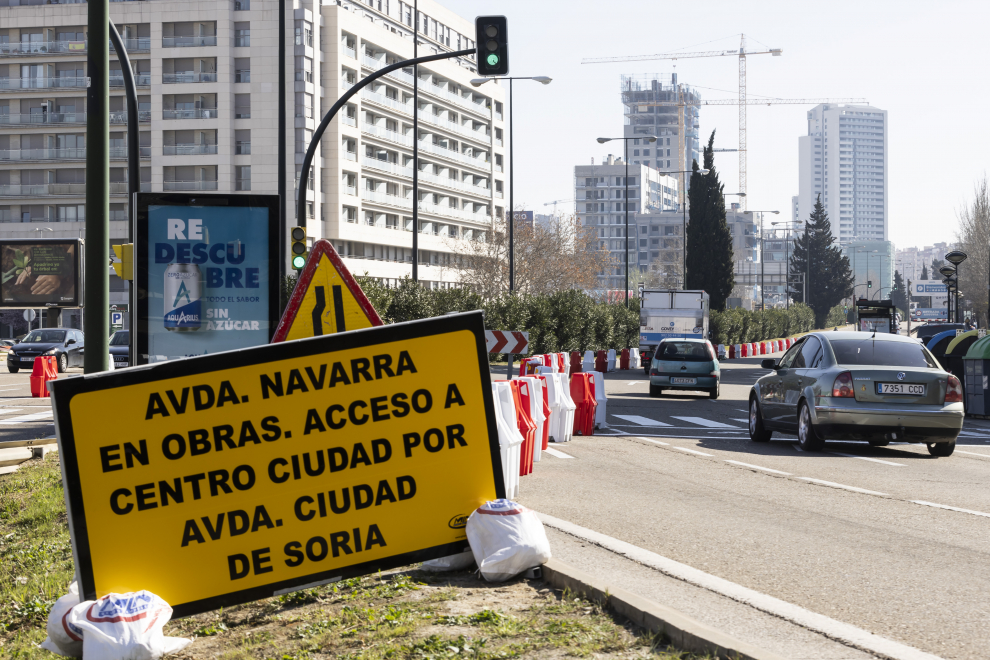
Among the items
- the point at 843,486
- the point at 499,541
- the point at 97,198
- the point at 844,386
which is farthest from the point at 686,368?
the point at 499,541

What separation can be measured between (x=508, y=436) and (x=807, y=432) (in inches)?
269

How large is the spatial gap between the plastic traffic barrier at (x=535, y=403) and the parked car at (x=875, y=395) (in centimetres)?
348

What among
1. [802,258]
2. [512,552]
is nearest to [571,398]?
[512,552]

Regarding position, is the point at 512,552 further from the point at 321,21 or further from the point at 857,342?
the point at 321,21

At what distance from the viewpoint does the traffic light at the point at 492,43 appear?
17125 mm

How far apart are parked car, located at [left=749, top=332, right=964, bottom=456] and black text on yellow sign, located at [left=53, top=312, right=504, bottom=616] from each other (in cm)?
882

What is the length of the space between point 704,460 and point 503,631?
29.0 ft

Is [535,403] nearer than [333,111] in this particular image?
Yes

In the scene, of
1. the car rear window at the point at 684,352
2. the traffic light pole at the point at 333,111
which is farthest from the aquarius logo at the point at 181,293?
the car rear window at the point at 684,352

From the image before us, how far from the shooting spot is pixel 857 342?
47.9 feet

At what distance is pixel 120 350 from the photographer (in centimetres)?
3316

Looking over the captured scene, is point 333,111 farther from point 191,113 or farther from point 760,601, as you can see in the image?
point 191,113

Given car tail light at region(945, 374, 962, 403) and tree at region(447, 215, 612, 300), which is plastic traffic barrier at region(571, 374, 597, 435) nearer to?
car tail light at region(945, 374, 962, 403)

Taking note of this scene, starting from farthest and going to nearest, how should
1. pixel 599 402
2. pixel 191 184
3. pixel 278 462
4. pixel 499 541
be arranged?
pixel 191 184
pixel 599 402
pixel 499 541
pixel 278 462
